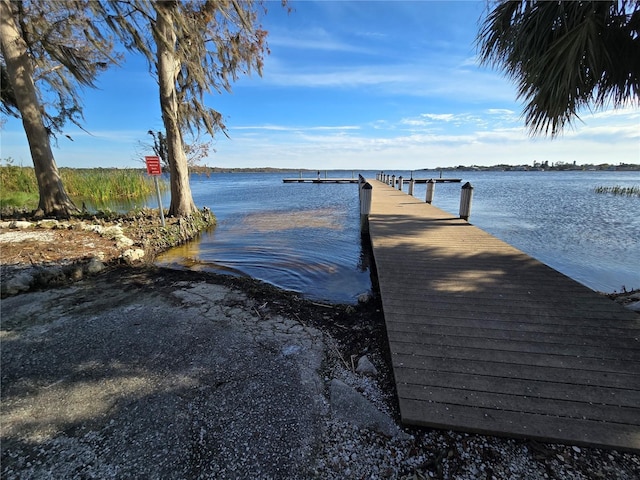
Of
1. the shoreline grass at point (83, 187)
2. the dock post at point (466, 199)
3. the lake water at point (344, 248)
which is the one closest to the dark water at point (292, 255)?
the lake water at point (344, 248)

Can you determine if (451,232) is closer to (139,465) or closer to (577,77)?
(577,77)

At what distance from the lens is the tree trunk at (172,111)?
7613 millimetres

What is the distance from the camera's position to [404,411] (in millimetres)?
1974

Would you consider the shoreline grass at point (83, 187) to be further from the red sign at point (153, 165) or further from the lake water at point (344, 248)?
the lake water at point (344, 248)

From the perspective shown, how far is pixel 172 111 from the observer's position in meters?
8.88

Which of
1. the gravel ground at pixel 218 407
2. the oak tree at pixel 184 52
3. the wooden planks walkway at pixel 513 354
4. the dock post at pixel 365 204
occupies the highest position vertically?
the oak tree at pixel 184 52

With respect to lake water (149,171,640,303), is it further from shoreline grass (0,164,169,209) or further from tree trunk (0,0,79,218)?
shoreline grass (0,164,169,209)

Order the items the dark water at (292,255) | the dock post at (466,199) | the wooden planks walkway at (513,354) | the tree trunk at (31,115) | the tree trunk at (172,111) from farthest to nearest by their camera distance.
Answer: the dock post at (466,199), the tree trunk at (172,111), the tree trunk at (31,115), the dark water at (292,255), the wooden planks walkway at (513,354)

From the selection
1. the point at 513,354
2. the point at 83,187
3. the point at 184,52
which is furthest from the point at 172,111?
the point at 83,187

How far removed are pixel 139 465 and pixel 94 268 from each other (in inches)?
187

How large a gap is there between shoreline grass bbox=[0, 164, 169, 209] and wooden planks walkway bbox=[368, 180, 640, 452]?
51.0 ft

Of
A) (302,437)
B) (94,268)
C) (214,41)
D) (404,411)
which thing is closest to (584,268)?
(404,411)

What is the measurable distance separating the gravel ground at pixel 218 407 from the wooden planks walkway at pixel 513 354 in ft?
0.46

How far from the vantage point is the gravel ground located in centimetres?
168
